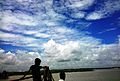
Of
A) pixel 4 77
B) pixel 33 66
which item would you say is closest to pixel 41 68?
pixel 33 66

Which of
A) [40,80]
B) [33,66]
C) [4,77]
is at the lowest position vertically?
[4,77]

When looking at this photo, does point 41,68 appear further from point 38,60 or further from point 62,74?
point 62,74

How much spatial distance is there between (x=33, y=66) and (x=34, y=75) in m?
0.32

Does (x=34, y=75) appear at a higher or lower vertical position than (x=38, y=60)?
lower

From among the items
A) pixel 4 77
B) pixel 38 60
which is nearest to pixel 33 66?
pixel 38 60

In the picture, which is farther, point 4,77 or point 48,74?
point 4,77

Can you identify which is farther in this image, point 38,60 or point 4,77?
point 4,77

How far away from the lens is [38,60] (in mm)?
7805

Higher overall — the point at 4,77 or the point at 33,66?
the point at 33,66

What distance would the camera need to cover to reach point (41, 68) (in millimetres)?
7797

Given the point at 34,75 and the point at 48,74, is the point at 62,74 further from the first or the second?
the point at 34,75

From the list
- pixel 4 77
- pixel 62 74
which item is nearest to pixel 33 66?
pixel 62 74

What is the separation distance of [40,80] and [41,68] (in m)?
0.42

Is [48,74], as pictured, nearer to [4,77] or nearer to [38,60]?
[38,60]
